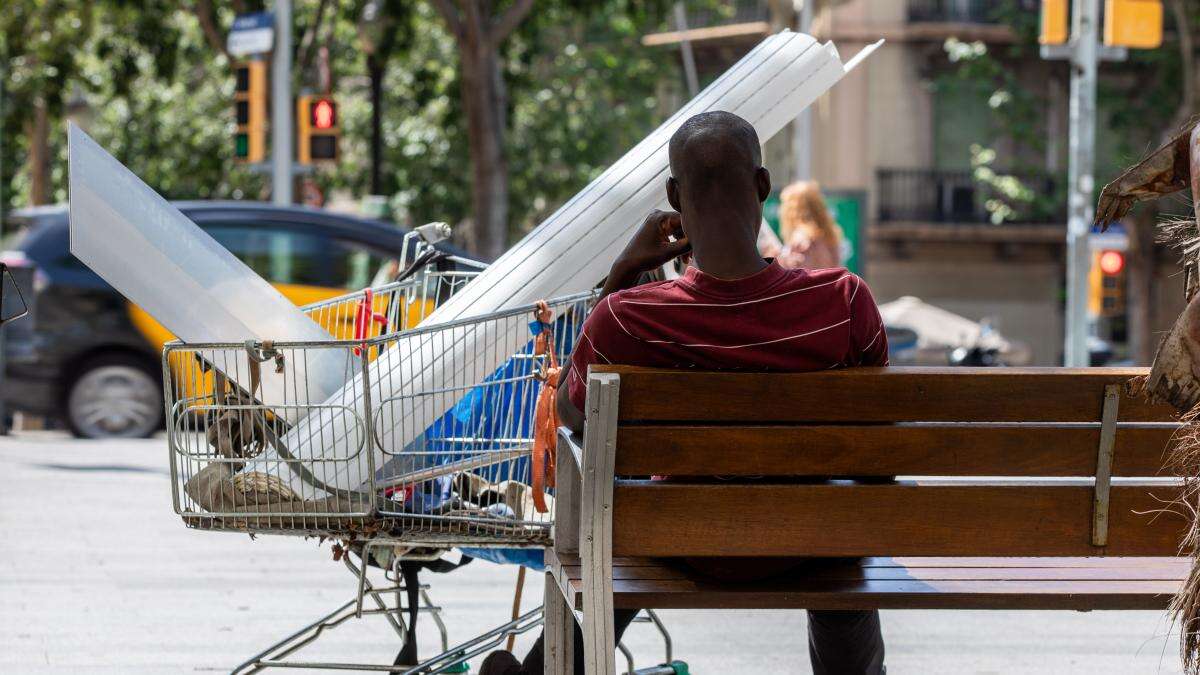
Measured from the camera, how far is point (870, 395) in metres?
3.09

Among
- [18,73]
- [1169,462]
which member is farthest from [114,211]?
[18,73]

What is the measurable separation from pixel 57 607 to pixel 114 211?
104 inches

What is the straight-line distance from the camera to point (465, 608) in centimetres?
629

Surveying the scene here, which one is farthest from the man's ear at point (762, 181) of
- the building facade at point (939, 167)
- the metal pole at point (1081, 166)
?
the building facade at point (939, 167)

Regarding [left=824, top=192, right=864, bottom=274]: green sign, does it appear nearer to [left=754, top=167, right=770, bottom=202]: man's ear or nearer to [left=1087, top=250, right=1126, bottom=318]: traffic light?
[left=1087, top=250, right=1126, bottom=318]: traffic light

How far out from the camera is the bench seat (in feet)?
10.3

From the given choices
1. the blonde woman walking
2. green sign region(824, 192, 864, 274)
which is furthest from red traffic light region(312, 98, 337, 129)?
the blonde woman walking

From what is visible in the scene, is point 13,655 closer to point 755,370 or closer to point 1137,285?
point 755,370

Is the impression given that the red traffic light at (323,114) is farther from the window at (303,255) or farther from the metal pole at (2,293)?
the metal pole at (2,293)

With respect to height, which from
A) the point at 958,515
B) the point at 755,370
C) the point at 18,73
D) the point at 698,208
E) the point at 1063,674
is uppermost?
the point at 18,73

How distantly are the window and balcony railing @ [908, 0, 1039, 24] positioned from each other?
2257cm

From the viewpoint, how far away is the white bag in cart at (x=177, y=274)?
389cm

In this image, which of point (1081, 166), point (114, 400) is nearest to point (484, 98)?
point (114, 400)

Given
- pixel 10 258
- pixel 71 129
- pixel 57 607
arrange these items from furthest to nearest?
pixel 10 258 < pixel 57 607 < pixel 71 129
